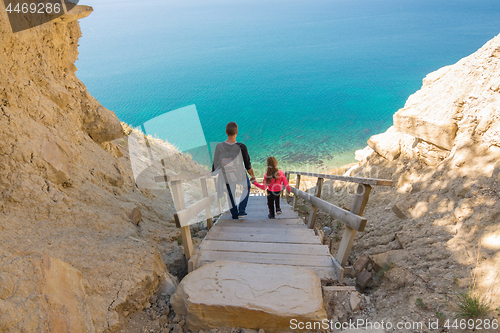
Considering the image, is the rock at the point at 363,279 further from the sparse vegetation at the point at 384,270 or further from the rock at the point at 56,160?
the rock at the point at 56,160

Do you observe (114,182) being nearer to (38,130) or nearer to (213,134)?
(38,130)

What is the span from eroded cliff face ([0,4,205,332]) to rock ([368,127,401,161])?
5.59 metres

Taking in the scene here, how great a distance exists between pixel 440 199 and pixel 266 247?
305cm

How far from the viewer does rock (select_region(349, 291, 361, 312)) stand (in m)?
2.80

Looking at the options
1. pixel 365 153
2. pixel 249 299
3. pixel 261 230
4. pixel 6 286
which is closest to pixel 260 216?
pixel 261 230

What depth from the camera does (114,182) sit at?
4543mm

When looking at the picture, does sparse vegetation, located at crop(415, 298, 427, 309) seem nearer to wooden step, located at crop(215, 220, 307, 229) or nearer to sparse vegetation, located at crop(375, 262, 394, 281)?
Answer: sparse vegetation, located at crop(375, 262, 394, 281)

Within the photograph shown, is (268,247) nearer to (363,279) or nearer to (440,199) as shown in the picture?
(363,279)

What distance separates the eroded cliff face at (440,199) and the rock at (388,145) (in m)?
0.03

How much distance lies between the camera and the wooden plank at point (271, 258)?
339 cm

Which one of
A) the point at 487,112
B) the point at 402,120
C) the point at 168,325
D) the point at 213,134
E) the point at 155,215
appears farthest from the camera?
the point at 213,134

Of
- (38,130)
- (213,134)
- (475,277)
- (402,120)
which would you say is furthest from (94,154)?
(213,134)

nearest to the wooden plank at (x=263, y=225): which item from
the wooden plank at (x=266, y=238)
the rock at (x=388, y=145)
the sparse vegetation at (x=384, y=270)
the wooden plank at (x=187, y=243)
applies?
the wooden plank at (x=266, y=238)

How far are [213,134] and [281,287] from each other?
3217 centimetres
